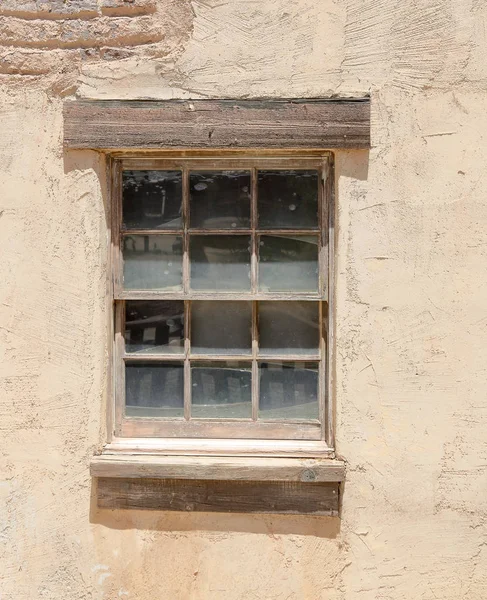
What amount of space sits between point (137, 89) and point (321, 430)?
195 cm

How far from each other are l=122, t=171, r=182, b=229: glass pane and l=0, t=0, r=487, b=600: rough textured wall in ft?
0.57

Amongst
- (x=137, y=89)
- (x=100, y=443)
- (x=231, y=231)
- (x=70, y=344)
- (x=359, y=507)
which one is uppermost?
(x=137, y=89)

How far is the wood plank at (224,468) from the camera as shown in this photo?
2.97 m

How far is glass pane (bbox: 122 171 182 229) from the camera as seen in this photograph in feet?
10.5

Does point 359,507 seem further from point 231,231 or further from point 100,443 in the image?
point 231,231

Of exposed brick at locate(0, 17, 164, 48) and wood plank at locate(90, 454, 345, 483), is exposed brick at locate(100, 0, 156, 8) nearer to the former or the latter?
exposed brick at locate(0, 17, 164, 48)

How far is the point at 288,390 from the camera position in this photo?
3.17 metres

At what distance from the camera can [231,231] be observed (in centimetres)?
316

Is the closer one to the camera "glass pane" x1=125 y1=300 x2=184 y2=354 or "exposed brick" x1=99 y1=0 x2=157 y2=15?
"exposed brick" x1=99 y1=0 x2=157 y2=15

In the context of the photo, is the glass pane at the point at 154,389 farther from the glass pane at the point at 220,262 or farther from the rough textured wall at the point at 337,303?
the glass pane at the point at 220,262

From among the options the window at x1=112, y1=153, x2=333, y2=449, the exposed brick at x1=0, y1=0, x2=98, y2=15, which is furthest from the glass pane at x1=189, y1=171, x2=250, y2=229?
the exposed brick at x1=0, y1=0, x2=98, y2=15

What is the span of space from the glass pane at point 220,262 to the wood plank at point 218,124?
48 cm

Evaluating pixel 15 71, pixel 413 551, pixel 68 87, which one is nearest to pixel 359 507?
pixel 413 551

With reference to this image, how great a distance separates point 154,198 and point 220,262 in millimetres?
479
